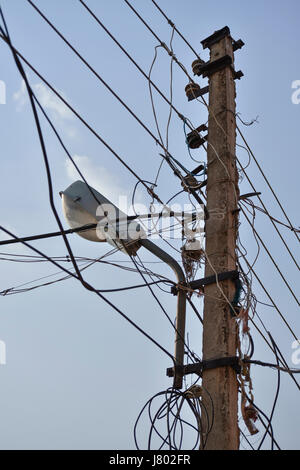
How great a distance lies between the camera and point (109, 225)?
5227 millimetres

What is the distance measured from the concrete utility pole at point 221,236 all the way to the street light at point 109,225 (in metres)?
0.41

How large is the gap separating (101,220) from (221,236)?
121 cm

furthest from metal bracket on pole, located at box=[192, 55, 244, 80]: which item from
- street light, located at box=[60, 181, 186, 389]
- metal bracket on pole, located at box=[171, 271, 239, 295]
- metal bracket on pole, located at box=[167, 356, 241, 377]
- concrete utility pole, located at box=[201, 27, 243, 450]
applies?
metal bracket on pole, located at box=[167, 356, 241, 377]

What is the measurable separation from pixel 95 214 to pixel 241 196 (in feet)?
5.47

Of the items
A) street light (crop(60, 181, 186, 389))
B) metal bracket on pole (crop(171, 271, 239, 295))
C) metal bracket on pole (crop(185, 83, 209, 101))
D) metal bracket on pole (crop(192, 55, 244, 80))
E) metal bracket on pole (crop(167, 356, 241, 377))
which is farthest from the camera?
metal bracket on pole (crop(185, 83, 209, 101))

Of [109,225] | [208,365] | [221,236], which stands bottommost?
[208,365]

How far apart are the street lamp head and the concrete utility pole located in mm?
789

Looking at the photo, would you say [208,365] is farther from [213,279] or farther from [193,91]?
[193,91]

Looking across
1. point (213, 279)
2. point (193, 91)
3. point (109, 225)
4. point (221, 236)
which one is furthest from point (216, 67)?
point (213, 279)

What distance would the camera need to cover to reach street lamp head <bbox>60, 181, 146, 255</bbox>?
522 cm

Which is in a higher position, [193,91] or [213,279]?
[193,91]

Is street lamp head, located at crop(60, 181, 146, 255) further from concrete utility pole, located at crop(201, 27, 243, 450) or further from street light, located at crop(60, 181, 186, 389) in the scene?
concrete utility pole, located at crop(201, 27, 243, 450)

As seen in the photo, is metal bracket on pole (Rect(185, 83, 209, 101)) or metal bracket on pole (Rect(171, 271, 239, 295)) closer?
metal bracket on pole (Rect(171, 271, 239, 295))

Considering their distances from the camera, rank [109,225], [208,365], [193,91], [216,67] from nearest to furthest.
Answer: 1. [208,365]
2. [109,225]
3. [216,67]
4. [193,91]
